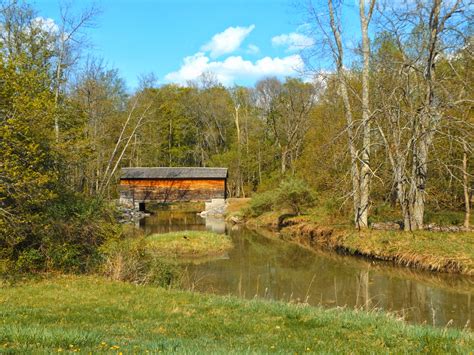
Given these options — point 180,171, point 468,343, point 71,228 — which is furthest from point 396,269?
point 180,171

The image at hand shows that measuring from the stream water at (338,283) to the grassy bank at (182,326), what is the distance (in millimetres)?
1898

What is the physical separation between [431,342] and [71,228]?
900cm

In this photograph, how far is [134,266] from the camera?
10695 millimetres

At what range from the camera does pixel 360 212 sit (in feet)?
58.9

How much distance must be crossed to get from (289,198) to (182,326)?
20044 millimetres

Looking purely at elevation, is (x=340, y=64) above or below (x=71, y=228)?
above

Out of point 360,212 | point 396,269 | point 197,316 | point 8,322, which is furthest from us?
point 360,212

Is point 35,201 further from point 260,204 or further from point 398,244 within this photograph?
point 260,204

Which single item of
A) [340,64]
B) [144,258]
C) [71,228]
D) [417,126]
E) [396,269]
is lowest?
[396,269]

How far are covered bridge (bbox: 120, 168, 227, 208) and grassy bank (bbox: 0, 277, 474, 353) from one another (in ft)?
84.4

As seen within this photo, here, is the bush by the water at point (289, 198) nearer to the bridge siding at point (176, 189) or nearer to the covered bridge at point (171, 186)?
the bridge siding at point (176, 189)

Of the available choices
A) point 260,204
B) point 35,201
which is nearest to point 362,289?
point 35,201

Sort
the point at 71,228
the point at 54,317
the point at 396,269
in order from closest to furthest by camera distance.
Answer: the point at 54,317
the point at 71,228
the point at 396,269

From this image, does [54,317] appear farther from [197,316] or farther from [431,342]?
[431,342]
